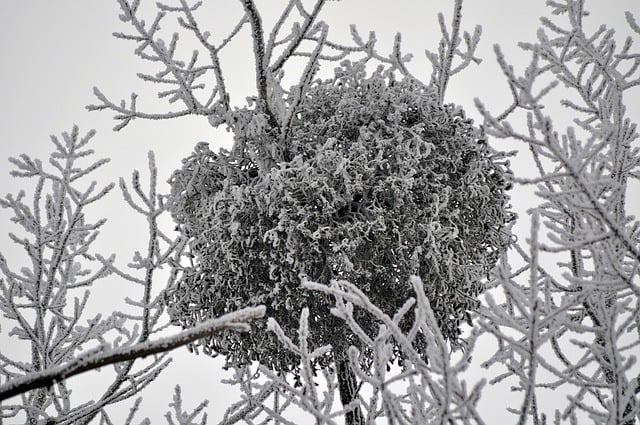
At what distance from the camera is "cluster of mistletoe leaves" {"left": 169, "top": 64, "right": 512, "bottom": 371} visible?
253 cm

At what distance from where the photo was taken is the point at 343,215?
261cm

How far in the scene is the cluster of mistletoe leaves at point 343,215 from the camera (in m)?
2.53

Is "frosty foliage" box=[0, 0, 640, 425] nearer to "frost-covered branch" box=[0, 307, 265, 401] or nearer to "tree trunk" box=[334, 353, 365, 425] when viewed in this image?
"tree trunk" box=[334, 353, 365, 425]

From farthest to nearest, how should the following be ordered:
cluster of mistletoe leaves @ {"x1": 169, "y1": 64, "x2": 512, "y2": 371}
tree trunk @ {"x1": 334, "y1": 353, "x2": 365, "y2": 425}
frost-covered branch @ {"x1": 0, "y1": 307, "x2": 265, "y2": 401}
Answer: tree trunk @ {"x1": 334, "y1": 353, "x2": 365, "y2": 425} → cluster of mistletoe leaves @ {"x1": 169, "y1": 64, "x2": 512, "y2": 371} → frost-covered branch @ {"x1": 0, "y1": 307, "x2": 265, "y2": 401}

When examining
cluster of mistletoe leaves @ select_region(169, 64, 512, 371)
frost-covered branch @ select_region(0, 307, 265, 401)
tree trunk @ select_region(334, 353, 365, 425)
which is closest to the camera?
frost-covered branch @ select_region(0, 307, 265, 401)

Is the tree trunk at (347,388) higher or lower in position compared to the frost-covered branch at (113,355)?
higher

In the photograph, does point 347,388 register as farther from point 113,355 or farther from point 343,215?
point 113,355

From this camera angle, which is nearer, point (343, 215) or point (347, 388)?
point (343, 215)

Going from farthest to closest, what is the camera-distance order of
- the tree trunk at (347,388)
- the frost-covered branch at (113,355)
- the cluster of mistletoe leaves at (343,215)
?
1. the tree trunk at (347,388)
2. the cluster of mistletoe leaves at (343,215)
3. the frost-covered branch at (113,355)

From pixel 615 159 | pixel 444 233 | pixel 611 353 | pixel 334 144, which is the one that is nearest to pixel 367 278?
pixel 444 233

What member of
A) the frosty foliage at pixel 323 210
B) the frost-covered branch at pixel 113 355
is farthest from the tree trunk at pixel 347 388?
the frost-covered branch at pixel 113 355

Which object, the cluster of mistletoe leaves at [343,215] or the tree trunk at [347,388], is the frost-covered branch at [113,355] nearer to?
the cluster of mistletoe leaves at [343,215]

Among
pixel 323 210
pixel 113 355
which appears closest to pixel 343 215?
pixel 323 210

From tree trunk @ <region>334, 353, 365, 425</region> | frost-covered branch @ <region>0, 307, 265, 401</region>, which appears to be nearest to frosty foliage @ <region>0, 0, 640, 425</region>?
tree trunk @ <region>334, 353, 365, 425</region>
